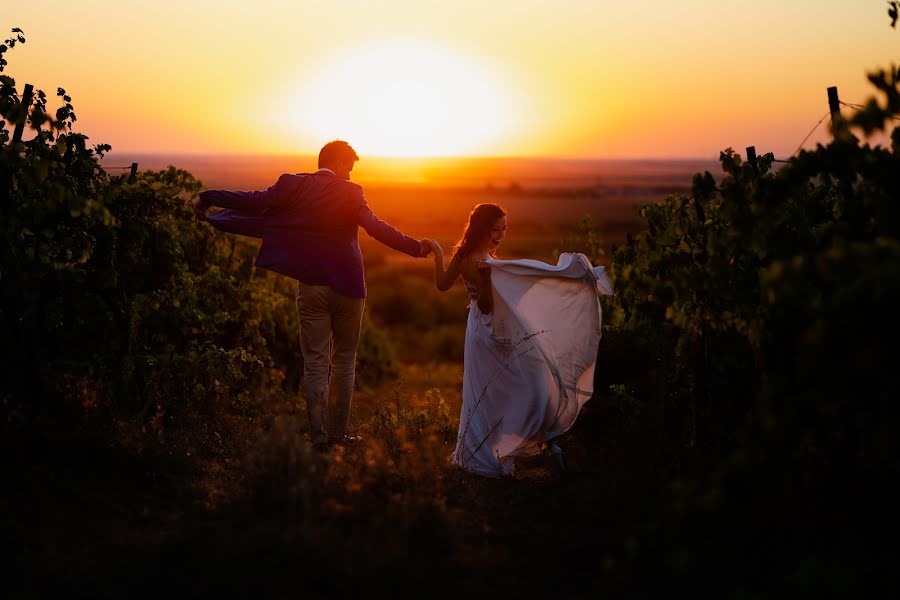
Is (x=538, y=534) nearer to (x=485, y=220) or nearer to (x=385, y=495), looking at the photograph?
(x=385, y=495)

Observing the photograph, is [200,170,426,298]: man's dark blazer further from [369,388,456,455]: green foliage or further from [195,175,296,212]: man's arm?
[369,388,456,455]: green foliage

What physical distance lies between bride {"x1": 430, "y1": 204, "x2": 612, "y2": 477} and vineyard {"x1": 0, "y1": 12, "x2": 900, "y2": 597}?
0.41 metres

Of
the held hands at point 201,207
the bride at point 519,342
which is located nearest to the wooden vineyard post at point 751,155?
the bride at point 519,342

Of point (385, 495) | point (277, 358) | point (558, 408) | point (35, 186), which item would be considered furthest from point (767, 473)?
point (277, 358)

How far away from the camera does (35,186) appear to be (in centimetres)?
657

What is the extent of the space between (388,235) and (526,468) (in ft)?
6.98

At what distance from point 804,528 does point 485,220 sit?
3624mm

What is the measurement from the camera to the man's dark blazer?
740cm

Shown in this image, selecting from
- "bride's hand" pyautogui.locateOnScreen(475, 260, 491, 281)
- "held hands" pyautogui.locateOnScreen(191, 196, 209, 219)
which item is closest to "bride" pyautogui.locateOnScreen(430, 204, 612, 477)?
"bride's hand" pyautogui.locateOnScreen(475, 260, 491, 281)

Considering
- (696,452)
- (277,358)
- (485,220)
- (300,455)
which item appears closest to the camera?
(300,455)

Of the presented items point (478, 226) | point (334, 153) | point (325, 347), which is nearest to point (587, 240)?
point (478, 226)

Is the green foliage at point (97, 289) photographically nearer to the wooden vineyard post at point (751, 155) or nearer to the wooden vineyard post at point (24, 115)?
the wooden vineyard post at point (24, 115)

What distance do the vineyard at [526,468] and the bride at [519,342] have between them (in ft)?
1.36

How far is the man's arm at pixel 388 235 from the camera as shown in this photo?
24.8 ft
